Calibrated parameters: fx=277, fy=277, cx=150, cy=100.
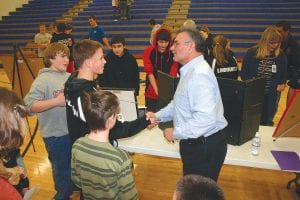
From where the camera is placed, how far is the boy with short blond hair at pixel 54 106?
90.1 inches

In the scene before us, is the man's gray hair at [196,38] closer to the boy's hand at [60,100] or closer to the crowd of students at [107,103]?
the crowd of students at [107,103]

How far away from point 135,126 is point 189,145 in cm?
51

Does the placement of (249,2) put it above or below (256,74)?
above

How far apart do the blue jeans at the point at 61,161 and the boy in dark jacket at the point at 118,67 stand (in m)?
1.07

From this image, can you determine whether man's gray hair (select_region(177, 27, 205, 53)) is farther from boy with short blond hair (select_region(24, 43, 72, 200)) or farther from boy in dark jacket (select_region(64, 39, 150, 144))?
boy with short blond hair (select_region(24, 43, 72, 200))

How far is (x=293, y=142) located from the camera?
7.94 feet

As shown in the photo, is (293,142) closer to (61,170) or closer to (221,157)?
(221,157)

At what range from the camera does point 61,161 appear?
8.59ft

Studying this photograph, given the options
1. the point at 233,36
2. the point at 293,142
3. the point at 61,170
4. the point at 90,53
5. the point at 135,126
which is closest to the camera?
the point at 90,53

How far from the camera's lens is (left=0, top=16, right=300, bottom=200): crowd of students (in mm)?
1610

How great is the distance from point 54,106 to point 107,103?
0.83 meters

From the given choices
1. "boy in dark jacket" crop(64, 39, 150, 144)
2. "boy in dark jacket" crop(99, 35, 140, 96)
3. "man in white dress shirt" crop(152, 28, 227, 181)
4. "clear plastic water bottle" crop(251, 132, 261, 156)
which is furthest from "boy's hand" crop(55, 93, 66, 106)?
"clear plastic water bottle" crop(251, 132, 261, 156)

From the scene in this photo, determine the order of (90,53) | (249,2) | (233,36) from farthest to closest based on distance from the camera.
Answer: (249,2)
(233,36)
(90,53)

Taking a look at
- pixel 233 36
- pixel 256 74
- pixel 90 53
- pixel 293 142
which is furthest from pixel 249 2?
pixel 90 53
